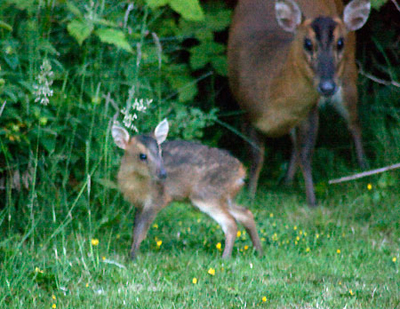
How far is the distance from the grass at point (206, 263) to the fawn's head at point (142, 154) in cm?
53

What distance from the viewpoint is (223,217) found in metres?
5.60

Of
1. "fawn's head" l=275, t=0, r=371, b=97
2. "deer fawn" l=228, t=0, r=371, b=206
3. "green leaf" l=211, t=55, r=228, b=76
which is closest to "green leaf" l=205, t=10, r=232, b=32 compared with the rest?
"deer fawn" l=228, t=0, r=371, b=206

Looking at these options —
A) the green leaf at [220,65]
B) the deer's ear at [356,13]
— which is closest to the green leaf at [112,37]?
the deer's ear at [356,13]

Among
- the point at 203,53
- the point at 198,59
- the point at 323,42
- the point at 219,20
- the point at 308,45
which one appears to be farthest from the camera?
the point at 219,20

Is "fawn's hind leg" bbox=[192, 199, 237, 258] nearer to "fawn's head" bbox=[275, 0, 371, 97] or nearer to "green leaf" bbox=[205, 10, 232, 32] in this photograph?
"fawn's head" bbox=[275, 0, 371, 97]

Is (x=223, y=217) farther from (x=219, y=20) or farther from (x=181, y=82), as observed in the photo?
(x=219, y=20)

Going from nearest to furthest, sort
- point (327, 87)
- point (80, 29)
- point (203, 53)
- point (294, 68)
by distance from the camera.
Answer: point (80, 29) < point (327, 87) < point (294, 68) < point (203, 53)

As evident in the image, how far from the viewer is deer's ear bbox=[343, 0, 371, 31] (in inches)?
276

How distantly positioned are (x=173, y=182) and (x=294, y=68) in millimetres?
2089

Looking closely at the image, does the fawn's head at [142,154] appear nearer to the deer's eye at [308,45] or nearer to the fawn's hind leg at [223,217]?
the fawn's hind leg at [223,217]

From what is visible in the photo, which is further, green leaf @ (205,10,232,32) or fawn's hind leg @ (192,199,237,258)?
green leaf @ (205,10,232,32)

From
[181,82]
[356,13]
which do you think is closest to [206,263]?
[356,13]

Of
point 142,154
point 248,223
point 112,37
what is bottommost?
point 248,223

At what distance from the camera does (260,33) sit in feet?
26.5
